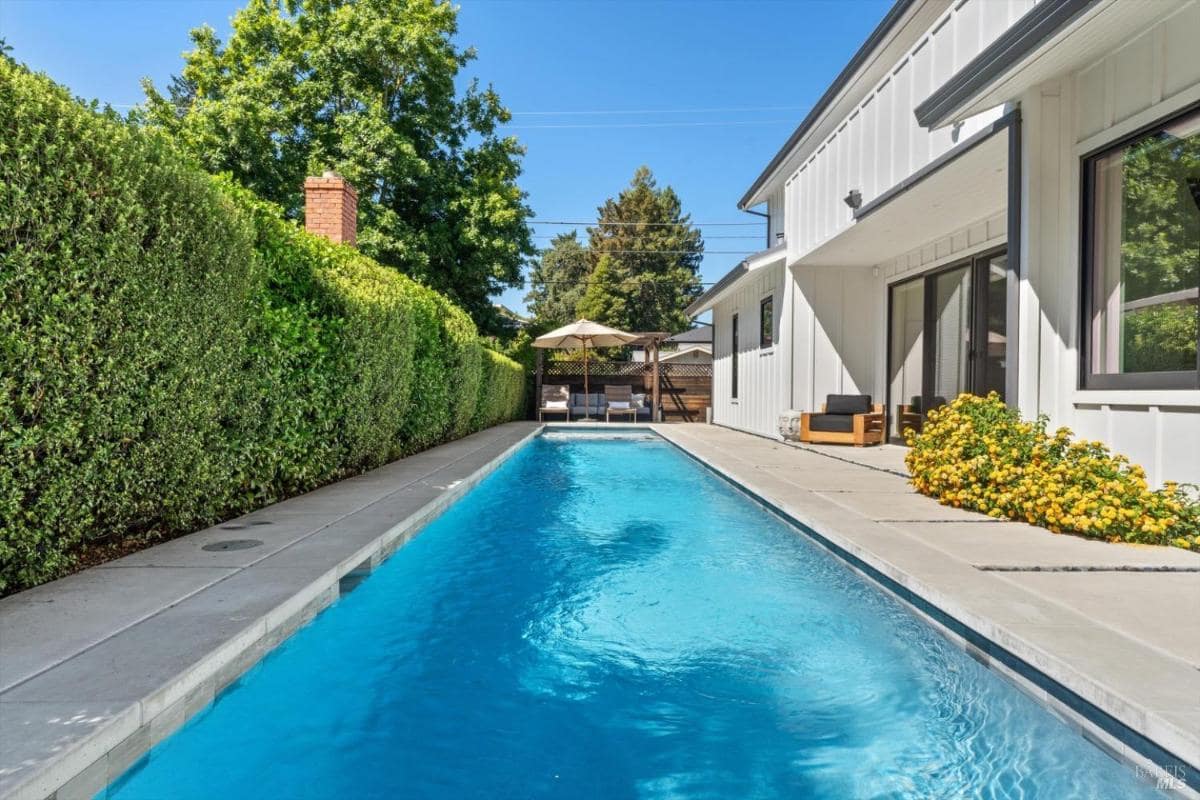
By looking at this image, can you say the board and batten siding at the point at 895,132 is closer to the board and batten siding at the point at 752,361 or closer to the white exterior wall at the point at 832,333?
the white exterior wall at the point at 832,333

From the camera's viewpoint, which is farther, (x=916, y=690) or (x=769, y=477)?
(x=769, y=477)

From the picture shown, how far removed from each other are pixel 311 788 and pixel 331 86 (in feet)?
64.1

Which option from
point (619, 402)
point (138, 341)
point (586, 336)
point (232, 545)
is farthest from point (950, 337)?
point (619, 402)

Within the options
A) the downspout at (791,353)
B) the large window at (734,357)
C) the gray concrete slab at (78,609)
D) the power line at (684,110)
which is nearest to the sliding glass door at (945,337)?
the downspout at (791,353)

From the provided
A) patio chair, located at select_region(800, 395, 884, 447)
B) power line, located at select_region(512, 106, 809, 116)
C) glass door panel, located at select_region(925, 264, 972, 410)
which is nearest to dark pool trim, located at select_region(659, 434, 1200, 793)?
glass door panel, located at select_region(925, 264, 972, 410)

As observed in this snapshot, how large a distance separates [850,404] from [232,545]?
8464mm

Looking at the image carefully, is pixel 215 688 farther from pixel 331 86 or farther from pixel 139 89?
pixel 139 89

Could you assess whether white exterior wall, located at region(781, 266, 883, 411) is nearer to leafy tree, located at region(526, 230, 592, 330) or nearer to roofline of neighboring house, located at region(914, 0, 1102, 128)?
roofline of neighboring house, located at region(914, 0, 1102, 128)

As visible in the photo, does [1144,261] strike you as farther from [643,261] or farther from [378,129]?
[643,261]

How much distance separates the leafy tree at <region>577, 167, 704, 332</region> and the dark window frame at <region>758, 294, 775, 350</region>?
28.9 m

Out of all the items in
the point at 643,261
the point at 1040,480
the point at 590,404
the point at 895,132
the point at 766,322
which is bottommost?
the point at 1040,480

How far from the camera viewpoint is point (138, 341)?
309cm

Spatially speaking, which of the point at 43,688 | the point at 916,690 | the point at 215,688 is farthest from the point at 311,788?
the point at 916,690

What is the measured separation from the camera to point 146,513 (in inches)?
134
